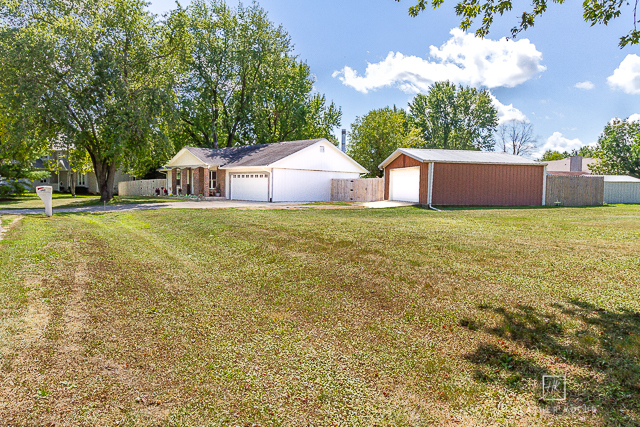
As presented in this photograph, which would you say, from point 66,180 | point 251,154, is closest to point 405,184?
point 251,154

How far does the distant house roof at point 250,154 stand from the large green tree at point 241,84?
19.7 feet

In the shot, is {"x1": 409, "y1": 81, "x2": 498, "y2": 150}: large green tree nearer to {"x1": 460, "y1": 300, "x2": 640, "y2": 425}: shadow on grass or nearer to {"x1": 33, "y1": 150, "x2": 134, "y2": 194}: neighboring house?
{"x1": 33, "y1": 150, "x2": 134, "y2": 194}: neighboring house

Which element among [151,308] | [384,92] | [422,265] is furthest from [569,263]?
[384,92]

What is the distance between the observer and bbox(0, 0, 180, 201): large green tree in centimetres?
2038

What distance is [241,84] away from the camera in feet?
134

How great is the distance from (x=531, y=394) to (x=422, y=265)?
344 cm

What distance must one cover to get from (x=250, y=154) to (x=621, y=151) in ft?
125

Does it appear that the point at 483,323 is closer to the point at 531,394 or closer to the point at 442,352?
the point at 442,352

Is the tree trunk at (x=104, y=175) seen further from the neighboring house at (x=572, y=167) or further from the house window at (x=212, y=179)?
the neighboring house at (x=572, y=167)

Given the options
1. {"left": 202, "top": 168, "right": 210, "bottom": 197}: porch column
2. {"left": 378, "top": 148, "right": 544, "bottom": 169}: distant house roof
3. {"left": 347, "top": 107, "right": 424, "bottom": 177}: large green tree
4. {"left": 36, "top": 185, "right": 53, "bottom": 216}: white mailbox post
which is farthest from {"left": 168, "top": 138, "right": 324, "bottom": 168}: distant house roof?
{"left": 347, "top": 107, "right": 424, "bottom": 177}: large green tree

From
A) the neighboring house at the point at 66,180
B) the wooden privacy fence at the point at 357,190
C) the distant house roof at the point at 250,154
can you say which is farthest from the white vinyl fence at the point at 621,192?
the neighboring house at the point at 66,180

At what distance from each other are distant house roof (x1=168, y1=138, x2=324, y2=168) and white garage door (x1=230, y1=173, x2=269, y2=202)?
87 centimetres

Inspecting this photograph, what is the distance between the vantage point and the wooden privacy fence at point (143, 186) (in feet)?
120

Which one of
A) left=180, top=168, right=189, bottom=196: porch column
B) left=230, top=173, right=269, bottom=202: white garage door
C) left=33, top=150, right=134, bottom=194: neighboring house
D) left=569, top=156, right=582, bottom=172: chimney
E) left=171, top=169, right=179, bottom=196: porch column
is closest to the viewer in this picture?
left=230, top=173, right=269, bottom=202: white garage door
